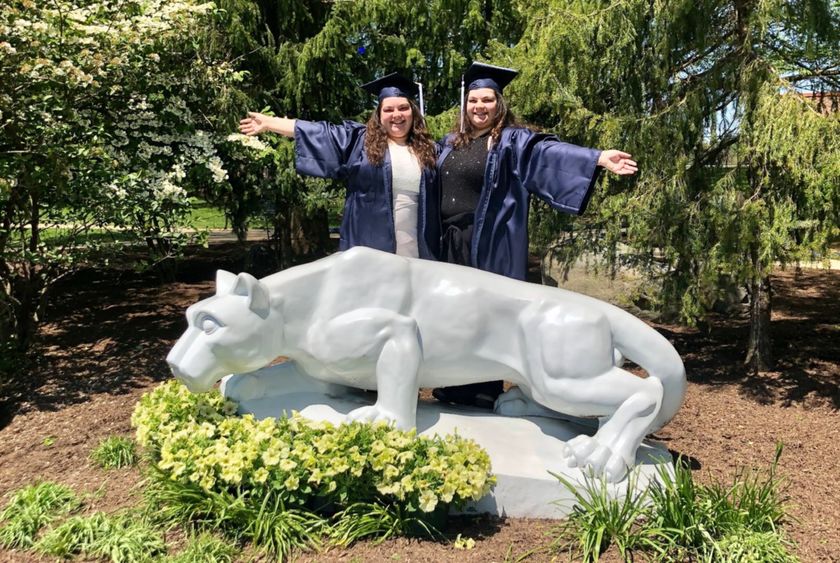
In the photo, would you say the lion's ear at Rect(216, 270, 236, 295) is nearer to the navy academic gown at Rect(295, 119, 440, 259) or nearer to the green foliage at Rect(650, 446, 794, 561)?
the navy academic gown at Rect(295, 119, 440, 259)

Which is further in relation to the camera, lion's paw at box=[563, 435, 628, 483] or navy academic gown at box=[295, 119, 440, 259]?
navy academic gown at box=[295, 119, 440, 259]

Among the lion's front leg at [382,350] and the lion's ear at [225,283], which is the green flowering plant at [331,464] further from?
the lion's ear at [225,283]

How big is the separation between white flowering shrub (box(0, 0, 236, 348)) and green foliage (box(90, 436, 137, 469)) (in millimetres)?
1851

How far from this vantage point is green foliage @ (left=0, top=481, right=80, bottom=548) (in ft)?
11.0

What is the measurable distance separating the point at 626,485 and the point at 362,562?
1289 millimetres

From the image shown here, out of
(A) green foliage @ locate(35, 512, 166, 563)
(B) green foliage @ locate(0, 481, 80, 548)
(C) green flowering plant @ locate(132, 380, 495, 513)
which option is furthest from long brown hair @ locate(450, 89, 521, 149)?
(B) green foliage @ locate(0, 481, 80, 548)

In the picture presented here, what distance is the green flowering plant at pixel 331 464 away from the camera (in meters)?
3.09

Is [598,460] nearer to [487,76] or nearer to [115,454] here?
[487,76]

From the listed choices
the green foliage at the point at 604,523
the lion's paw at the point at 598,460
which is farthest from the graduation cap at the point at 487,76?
the green foliage at the point at 604,523

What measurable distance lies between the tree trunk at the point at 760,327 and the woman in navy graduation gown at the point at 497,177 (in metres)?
3.19

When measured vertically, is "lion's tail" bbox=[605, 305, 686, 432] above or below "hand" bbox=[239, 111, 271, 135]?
below

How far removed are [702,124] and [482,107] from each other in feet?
9.17

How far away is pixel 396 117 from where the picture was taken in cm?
382

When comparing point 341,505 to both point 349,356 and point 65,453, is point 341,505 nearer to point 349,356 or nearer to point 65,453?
point 349,356
